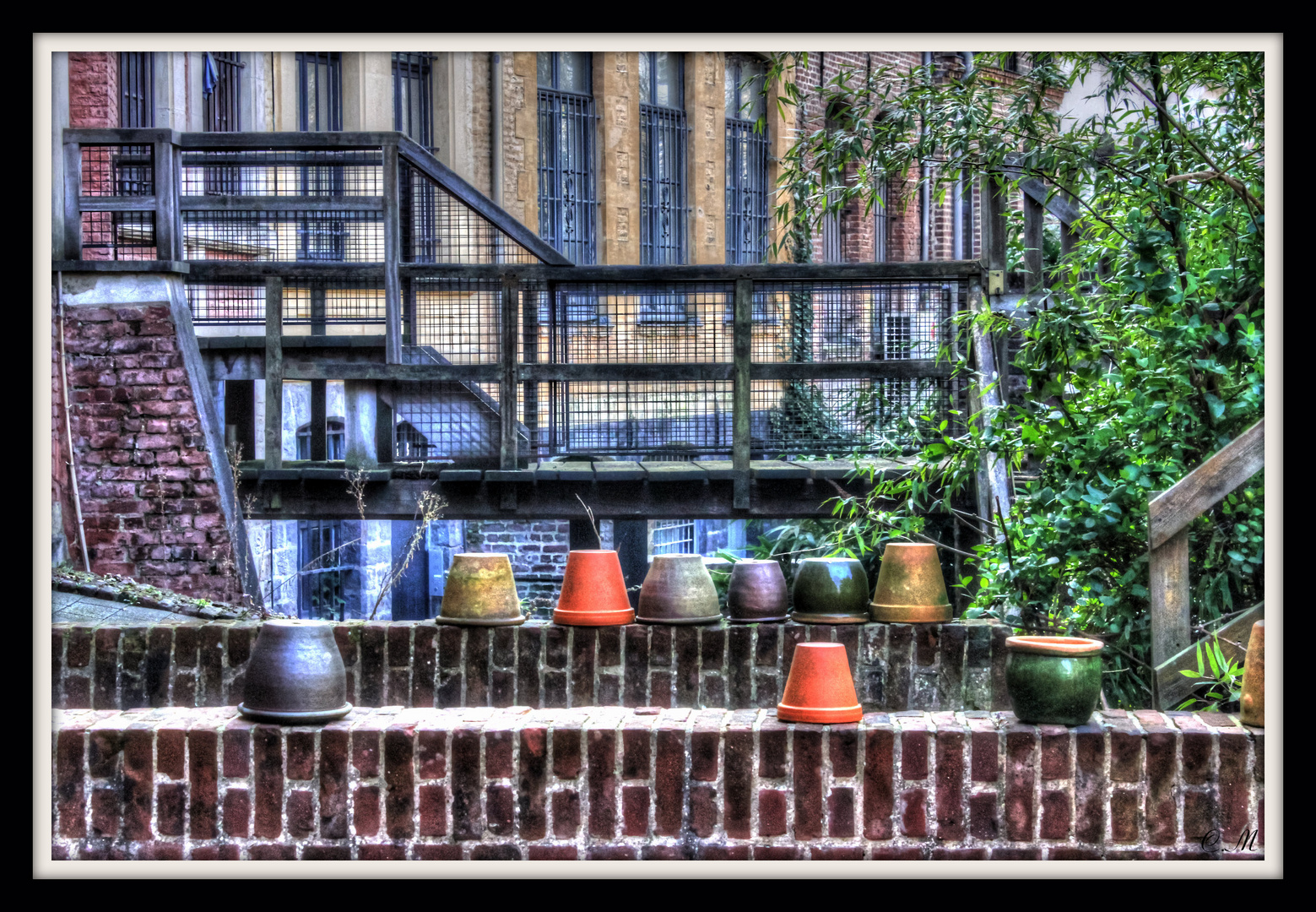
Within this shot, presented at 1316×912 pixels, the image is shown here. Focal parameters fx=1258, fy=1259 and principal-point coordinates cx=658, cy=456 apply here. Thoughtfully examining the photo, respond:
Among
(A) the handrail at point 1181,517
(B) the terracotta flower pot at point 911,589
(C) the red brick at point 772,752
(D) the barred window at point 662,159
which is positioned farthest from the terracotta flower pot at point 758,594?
(D) the barred window at point 662,159

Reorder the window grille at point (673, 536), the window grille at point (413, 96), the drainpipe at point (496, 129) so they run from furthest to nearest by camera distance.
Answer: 1. the window grille at point (673, 536)
2. the drainpipe at point (496, 129)
3. the window grille at point (413, 96)

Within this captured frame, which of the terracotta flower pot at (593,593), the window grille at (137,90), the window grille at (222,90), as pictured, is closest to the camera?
the terracotta flower pot at (593,593)

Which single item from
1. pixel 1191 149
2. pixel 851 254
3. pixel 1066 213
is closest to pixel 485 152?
pixel 851 254

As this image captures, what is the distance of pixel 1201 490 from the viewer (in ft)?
11.1

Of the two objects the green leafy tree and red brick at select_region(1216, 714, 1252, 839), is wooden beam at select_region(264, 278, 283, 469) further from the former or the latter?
red brick at select_region(1216, 714, 1252, 839)

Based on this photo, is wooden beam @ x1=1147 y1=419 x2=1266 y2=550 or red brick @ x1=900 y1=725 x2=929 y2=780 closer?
red brick @ x1=900 y1=725 x2=929 y2=780

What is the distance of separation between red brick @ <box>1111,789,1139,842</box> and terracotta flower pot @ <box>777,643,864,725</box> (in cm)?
50

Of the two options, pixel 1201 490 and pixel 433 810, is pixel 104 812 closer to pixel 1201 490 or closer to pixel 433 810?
pixel 433 810

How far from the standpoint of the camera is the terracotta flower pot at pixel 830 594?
12.1 feet

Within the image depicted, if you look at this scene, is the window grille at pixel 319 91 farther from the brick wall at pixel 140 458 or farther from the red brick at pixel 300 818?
the red brick at pixel 300 818

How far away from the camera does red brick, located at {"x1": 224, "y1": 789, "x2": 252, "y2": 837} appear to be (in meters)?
2.40

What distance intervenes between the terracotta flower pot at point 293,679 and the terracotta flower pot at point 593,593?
3.74 feet

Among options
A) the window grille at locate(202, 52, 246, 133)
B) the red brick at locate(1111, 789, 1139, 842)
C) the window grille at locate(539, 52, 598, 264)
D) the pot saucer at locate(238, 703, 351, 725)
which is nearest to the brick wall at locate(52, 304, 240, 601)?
the window grille at locate(202, 52, 246, 133)

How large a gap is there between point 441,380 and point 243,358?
110 cm
